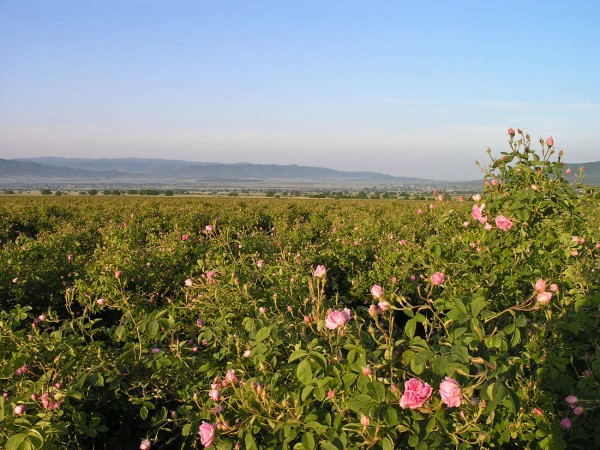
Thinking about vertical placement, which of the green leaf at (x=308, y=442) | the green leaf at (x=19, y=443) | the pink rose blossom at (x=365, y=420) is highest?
the pink rose blossom at (x=365, y=420)

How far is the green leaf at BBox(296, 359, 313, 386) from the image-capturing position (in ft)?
5.03

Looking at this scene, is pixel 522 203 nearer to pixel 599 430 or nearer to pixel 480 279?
pixel 480 279

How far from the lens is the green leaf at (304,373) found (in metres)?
1.53

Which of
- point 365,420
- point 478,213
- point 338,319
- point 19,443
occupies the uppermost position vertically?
point 478,213

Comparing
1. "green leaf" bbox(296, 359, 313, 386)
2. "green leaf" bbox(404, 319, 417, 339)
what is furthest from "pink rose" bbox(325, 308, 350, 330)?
"green leaf" bbox(404, 319, 417, 339)

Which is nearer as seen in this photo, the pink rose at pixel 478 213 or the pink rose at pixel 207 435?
the pink rose at pixel 207 435

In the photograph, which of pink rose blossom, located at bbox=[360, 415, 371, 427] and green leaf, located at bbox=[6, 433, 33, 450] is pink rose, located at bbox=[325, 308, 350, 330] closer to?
pink rose blossom, located at bbox=[360, 415, 371, 427]

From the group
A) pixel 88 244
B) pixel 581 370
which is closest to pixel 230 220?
pixel 88 244

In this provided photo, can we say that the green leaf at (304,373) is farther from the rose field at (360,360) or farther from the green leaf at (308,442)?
the green leaf at (308,442)

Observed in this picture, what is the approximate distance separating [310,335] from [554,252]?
2.25 meters

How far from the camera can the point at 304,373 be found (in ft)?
5.13

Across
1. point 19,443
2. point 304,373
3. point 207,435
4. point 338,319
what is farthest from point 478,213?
point 19,443

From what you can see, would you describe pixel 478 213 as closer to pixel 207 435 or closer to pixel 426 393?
pixel 426 393

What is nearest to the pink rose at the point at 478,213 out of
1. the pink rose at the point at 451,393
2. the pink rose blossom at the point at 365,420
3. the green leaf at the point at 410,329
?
the green leaf at the point at 410,329
